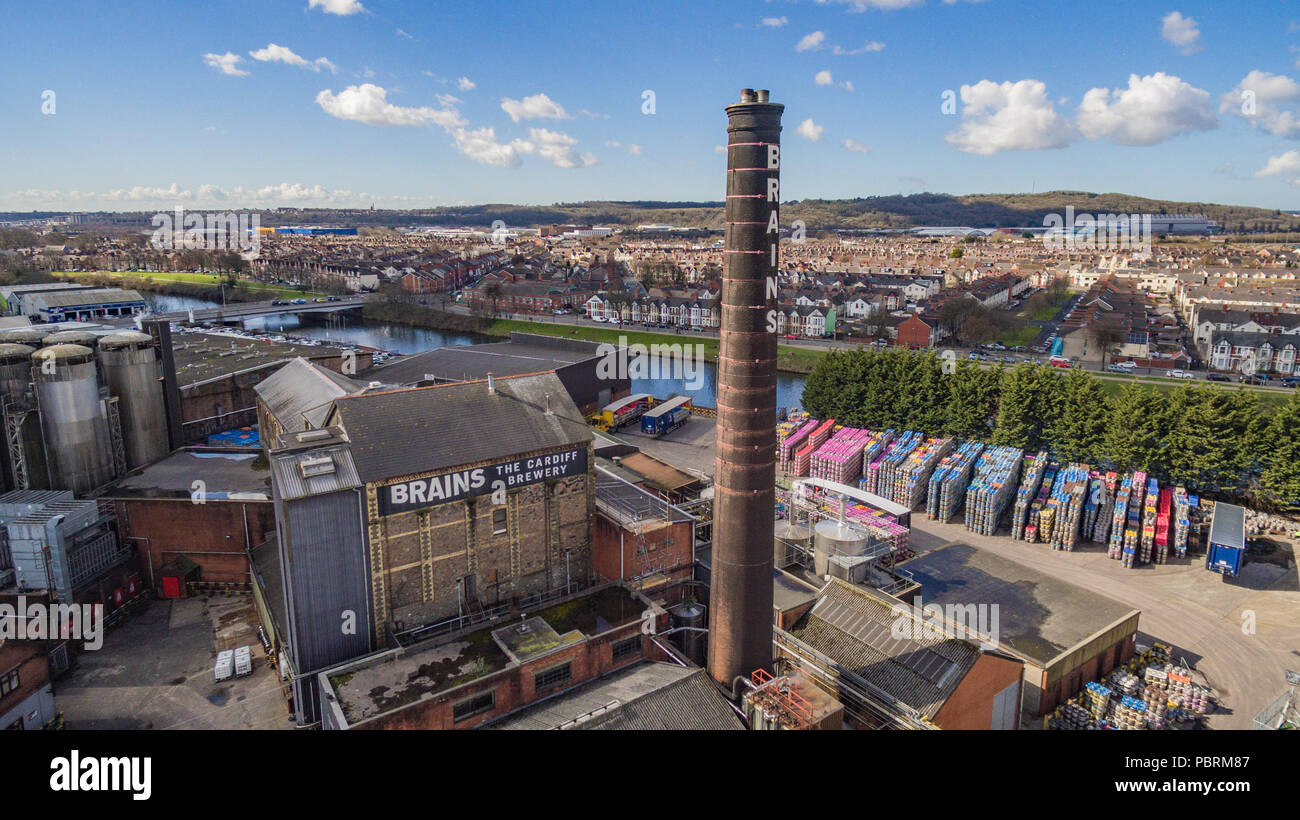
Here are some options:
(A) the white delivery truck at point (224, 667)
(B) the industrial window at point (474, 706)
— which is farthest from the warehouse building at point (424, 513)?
(B) the industrial window at point (474, 706)

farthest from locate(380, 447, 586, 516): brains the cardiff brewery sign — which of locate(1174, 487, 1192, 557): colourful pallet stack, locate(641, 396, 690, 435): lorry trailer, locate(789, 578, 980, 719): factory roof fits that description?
locate(1174, 487, 1192, 557): colourful pallet stack

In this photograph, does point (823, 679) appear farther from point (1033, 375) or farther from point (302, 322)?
point (302, 322)

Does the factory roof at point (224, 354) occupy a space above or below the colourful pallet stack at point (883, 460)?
above

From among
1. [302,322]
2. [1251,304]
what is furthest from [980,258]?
[302,322]

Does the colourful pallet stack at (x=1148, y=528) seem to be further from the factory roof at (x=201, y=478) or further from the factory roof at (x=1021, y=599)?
the factory roof at (x=201, y=478)

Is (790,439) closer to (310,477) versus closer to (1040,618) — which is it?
(1040,618)

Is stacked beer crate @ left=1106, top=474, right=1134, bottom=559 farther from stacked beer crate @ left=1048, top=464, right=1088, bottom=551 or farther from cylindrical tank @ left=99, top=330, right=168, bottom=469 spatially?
cylindrical tank @ left=99, top=330, right=168, bottom=469
